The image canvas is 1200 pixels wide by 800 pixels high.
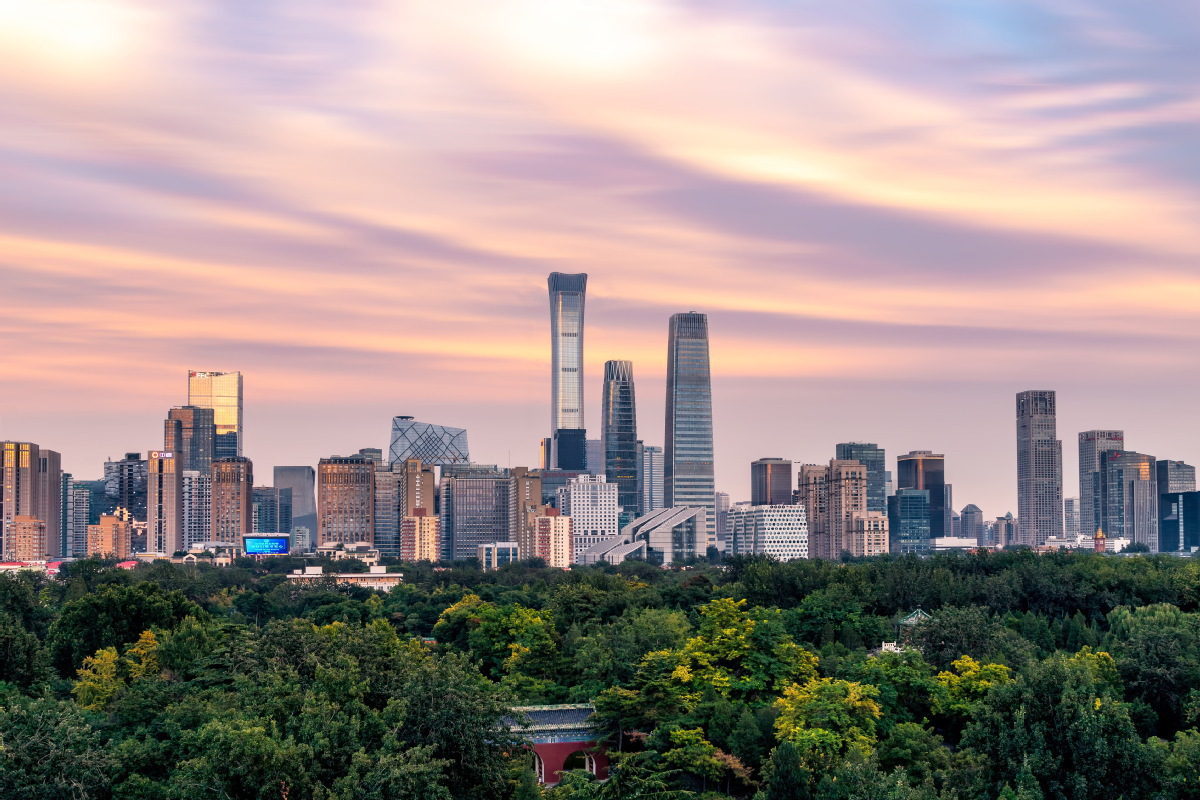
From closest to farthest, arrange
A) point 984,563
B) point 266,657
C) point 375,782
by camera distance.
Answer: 1. point 375,782
2. point 266,657
3. point 984,563

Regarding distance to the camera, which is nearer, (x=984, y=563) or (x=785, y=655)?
(x=785, y=655)

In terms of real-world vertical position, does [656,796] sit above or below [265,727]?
below

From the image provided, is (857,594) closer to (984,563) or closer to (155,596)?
(984,563)

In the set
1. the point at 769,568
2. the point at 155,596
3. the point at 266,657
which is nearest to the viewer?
the point at 266,657

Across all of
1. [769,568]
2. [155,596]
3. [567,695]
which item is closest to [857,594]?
[769,568]

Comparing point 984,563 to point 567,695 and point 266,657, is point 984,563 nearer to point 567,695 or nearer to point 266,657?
point 567,695

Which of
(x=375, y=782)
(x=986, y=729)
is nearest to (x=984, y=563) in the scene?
(x=986, y=729)
